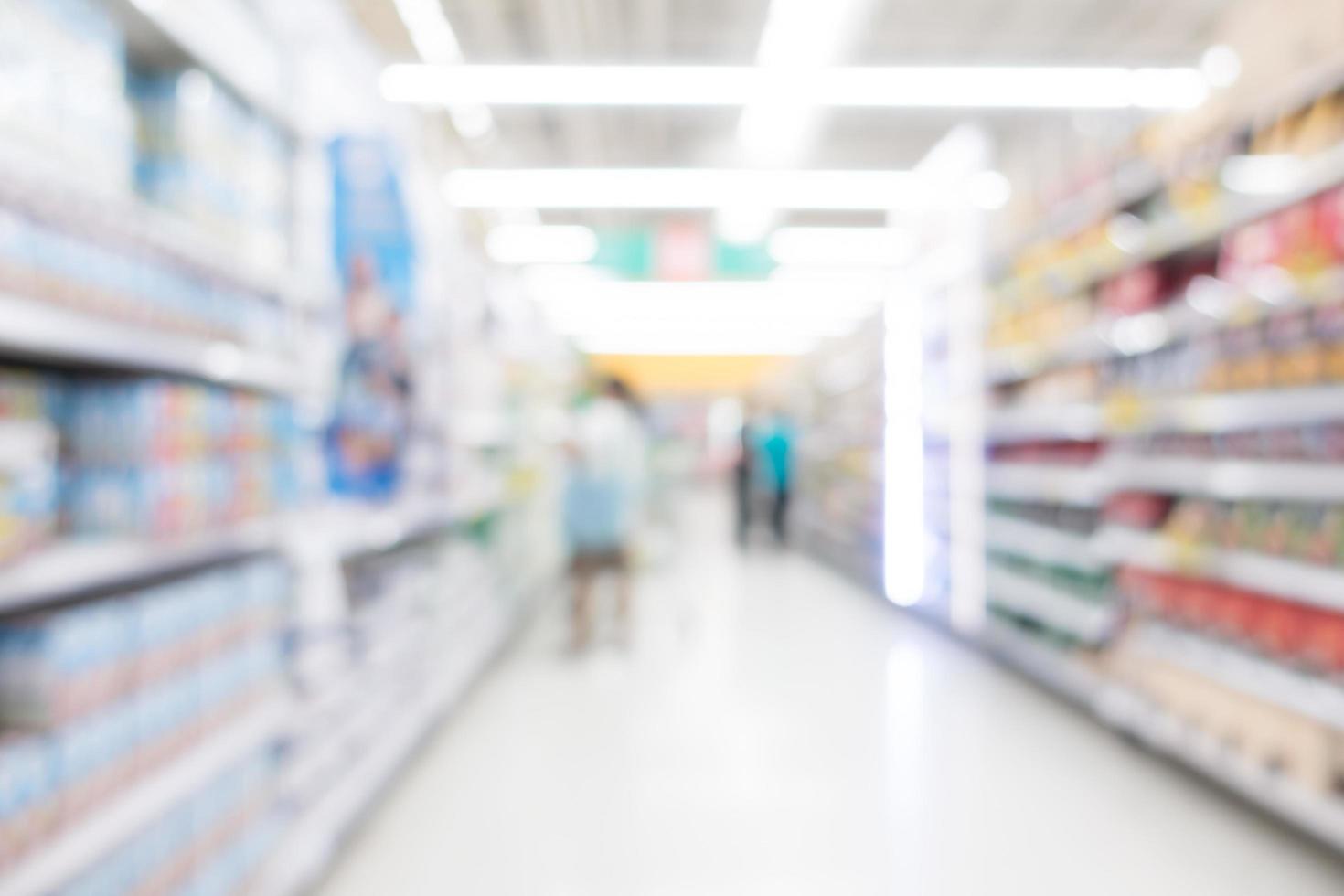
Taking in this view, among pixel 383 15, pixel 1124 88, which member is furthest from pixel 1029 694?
pixel 1124 88

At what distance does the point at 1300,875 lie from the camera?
96.1 inches

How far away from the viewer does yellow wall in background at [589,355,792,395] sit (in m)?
19.4

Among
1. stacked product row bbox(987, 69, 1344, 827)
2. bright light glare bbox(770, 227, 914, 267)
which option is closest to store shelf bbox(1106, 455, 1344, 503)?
stacked product row bbox(987, 69, 1344, 827)

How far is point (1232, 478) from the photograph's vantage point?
2938mm

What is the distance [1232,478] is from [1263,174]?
0.99 meters

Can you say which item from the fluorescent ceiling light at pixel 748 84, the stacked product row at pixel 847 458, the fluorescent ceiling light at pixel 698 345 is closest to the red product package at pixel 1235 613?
the fluorescent ceiling light at pixel 748 84

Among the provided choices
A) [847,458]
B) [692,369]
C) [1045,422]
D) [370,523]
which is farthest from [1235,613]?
[692,369]

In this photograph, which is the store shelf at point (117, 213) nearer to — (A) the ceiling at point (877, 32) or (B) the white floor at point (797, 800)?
(B) the white floor at point (797, 800)

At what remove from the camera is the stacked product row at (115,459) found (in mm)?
1375

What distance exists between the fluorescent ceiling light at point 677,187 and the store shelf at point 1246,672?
16.8ft

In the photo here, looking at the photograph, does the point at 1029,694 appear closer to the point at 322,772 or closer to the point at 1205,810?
the point at 1205,810

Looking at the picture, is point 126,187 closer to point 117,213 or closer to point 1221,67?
point 117,213

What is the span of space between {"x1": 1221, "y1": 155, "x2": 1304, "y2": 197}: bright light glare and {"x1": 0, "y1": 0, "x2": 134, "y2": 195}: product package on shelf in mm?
3007

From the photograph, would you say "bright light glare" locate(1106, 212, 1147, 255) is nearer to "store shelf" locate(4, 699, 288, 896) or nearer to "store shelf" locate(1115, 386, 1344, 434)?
"store shelf" locate(1115, 386, 1344, 434)
